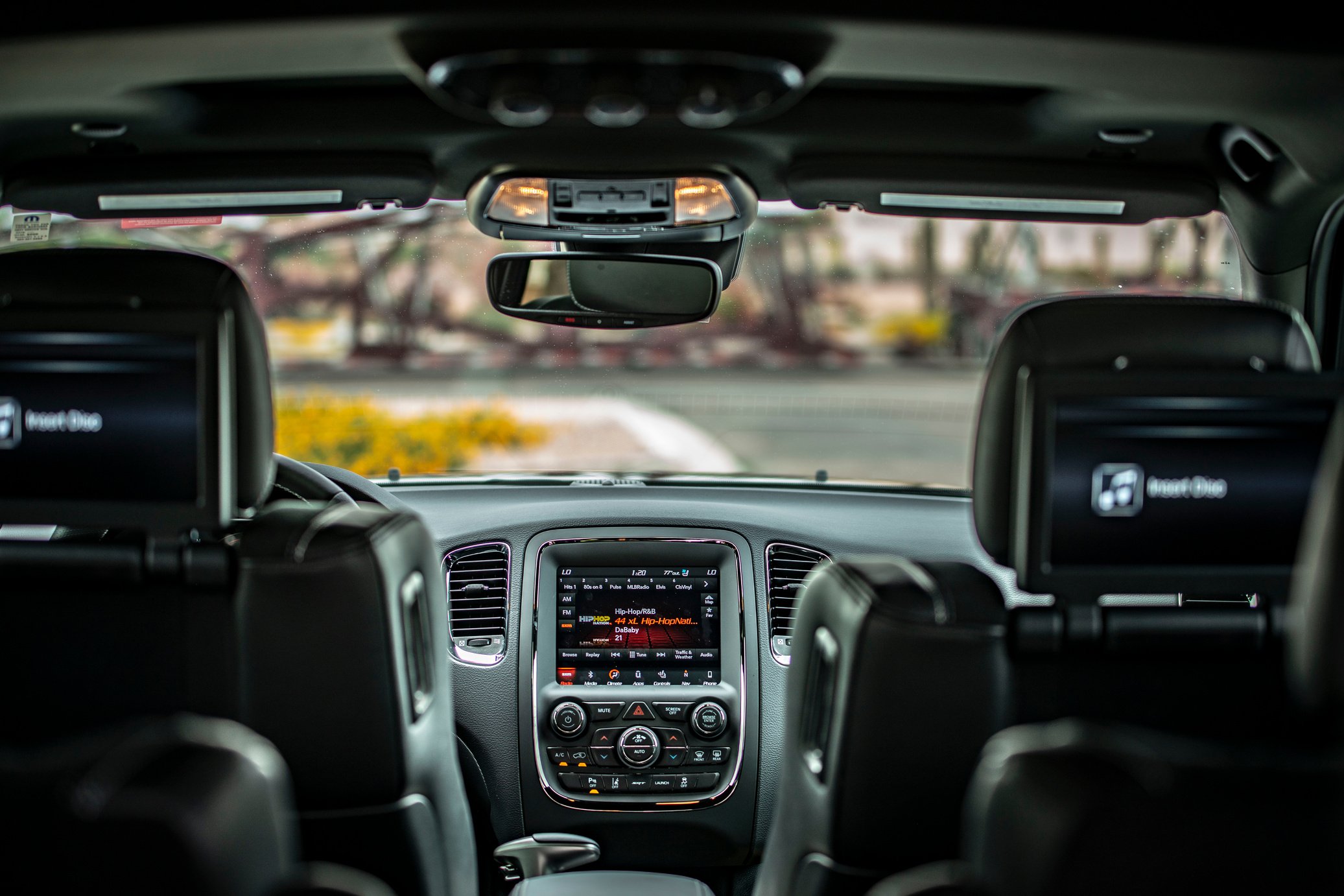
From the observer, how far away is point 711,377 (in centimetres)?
1237

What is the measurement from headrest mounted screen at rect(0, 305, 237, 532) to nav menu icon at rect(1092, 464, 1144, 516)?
1.47 metres

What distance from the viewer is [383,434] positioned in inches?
214

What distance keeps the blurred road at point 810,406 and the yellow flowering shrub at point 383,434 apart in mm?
736

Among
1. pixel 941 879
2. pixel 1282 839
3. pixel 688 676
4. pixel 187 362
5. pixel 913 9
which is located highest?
pixel 913 9

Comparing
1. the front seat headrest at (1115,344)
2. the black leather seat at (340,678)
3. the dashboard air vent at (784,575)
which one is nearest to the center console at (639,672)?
the dashboard air vent at (784,575)

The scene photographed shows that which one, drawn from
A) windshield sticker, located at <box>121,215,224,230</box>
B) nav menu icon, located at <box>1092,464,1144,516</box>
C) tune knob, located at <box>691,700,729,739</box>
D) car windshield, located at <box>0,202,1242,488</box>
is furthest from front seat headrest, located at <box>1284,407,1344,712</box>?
windshield sticker, located at <box>121,215,224,230</box>

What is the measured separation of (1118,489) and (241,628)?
154 cm

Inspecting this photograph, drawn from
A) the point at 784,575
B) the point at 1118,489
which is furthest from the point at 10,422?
the point at 784,575

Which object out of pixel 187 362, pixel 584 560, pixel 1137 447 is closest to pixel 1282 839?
pixel 1137 447

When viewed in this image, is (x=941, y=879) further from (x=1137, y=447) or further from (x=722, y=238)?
(x=722, y=238)

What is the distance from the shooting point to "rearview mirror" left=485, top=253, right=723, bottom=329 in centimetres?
313

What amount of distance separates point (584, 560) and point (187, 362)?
174 cm

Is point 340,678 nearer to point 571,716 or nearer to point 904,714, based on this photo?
point 904,714

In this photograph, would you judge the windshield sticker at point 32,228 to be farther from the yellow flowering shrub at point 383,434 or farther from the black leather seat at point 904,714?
the black leather seat at point 904,714
